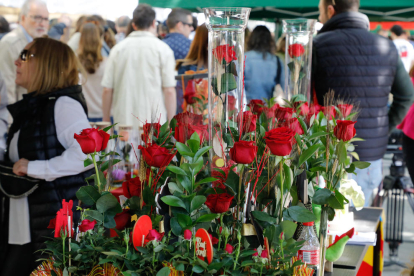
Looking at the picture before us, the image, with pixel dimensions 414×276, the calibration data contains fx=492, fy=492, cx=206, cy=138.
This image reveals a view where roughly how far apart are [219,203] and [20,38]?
2.71 m

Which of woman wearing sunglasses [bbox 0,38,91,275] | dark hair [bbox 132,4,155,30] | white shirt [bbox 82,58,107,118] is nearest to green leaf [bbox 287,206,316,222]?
woman wearing sunglasses [bbox 0,38,91,275]

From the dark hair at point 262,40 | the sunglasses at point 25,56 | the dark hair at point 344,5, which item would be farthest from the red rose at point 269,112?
the dark hair at point 262,40

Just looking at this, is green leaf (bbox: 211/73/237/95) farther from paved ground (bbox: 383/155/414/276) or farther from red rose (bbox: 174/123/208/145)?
paved ground (bbox: 383/155/414/276)

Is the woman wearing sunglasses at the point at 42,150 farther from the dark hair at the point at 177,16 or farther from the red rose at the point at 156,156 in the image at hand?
the dark hair at the point at 177,16

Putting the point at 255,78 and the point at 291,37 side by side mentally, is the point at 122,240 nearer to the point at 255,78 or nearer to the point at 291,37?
the point at 291,37

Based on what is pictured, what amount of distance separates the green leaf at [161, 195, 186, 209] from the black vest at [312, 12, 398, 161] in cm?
174

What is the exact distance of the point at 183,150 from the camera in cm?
98

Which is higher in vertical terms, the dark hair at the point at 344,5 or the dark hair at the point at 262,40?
the dark hair at the point at 344,5

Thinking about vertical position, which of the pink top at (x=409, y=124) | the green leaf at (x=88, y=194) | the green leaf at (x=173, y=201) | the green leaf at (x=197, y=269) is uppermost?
the green leaf at (x=173, y=201)

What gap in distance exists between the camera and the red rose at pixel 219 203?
911 mm

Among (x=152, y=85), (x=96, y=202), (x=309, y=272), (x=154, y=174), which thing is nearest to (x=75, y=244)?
(x=96, y=202)

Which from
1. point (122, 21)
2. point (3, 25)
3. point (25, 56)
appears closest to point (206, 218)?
point (25, 56)

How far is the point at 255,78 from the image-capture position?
134 inches

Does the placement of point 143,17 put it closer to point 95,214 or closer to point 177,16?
point 177,16
